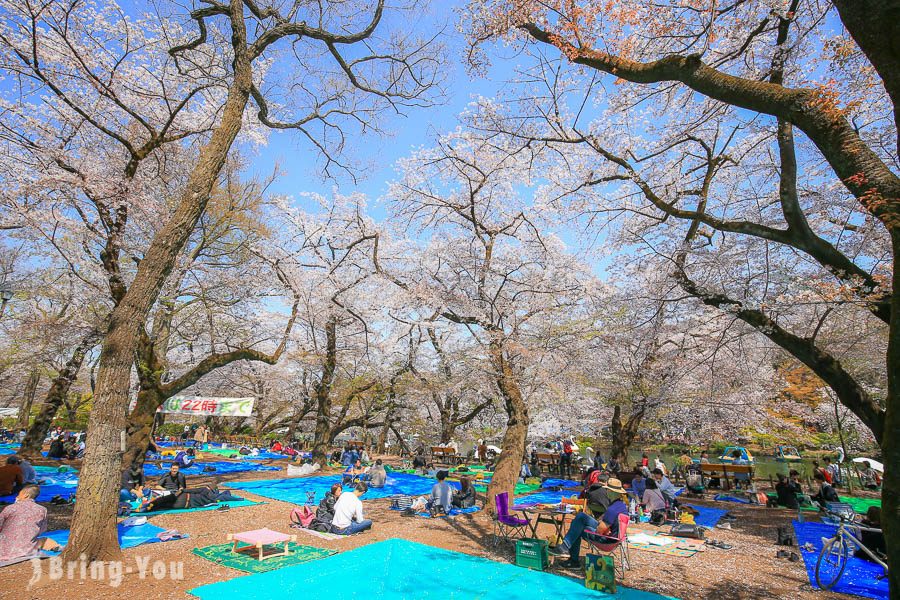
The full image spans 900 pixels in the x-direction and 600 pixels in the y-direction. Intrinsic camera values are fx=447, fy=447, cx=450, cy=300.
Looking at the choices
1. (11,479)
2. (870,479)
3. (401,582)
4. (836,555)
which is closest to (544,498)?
(836,555)

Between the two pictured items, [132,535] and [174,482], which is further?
[174,482]

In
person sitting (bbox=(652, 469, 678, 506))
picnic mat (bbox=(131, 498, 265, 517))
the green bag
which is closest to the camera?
the green bag

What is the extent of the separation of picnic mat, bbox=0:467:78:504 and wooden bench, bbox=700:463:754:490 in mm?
18515

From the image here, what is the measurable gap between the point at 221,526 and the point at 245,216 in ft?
26.9

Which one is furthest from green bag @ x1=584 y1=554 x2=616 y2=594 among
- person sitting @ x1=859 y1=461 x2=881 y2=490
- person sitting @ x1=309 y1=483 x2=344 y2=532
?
person sitting @ x1=859 y1=461 x2=881 y2=490

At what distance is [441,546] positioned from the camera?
7.24m

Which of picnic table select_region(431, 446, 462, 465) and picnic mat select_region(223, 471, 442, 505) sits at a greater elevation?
picnic table select_region(431, 446, 462, 465)

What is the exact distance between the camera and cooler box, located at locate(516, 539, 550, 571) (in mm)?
6082

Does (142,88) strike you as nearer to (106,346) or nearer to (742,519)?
(106,346)

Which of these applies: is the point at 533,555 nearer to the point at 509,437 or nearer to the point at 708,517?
the point at 509,437

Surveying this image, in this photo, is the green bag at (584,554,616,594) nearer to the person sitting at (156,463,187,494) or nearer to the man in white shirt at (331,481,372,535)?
the man in white shirt at (331,481,372,535)

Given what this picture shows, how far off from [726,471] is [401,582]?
50.6ft

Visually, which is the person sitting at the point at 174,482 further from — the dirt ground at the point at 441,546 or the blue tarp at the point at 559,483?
the blue tarp at the point at 559,483

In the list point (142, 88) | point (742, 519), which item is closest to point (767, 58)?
point (742, 519)
